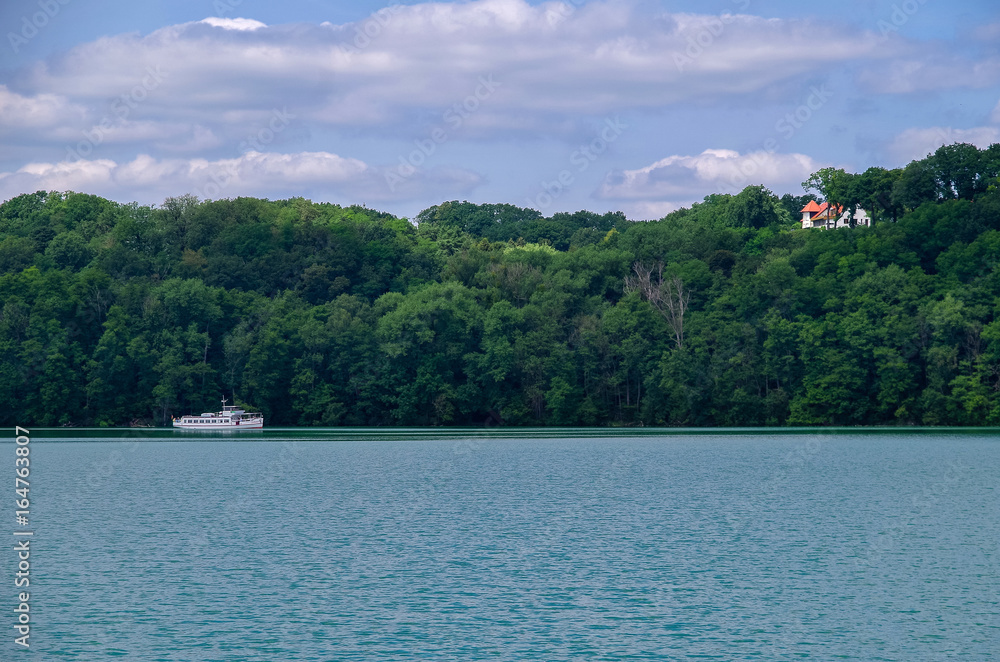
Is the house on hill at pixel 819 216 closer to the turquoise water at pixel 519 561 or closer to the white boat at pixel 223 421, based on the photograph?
the white boat at pixel 223 421

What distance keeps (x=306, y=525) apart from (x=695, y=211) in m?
126

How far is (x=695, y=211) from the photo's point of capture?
525 ft

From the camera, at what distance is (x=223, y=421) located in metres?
108

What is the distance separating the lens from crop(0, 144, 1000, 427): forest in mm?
101438

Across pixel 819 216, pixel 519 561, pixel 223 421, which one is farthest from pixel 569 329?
pixel 519 561

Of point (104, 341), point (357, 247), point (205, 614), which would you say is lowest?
point (205, 614)

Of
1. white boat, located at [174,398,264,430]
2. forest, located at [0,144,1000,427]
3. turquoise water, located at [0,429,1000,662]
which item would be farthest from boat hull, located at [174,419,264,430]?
turquoise water, located at [0,429,1000,662]

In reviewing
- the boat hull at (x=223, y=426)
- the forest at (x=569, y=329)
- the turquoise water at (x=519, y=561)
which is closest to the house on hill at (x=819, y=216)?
the forest at (x=569, y=329)

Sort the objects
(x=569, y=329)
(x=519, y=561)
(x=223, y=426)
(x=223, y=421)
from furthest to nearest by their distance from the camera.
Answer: (x=569, y=329) < (x=223, y=421) < (x=223, y=426) < (x=519, y=561)

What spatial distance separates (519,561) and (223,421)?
3110 inches

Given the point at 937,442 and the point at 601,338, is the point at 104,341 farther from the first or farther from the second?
the point at 937,442

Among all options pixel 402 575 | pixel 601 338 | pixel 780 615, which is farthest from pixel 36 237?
pixel 780 615

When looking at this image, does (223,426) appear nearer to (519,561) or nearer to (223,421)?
(223,421)

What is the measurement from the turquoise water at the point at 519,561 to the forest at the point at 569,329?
37465mm
